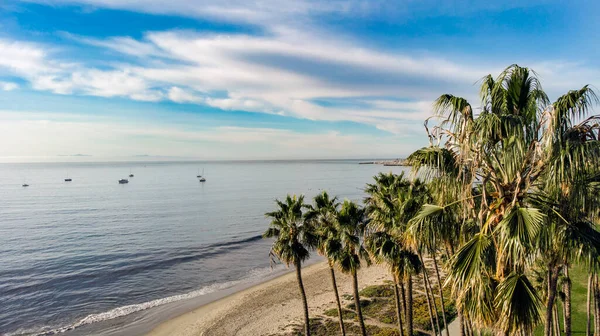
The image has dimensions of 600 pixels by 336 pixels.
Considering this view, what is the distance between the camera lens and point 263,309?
117 ft

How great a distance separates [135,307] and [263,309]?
13566mm

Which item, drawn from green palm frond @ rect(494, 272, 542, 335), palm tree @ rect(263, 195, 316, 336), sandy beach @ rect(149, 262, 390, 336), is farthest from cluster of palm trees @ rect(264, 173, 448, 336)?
sandy beach @ rect(149, 262, 390, 336)

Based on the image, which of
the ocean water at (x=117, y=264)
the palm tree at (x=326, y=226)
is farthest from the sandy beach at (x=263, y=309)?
the palm tree at (x=326, y=226)

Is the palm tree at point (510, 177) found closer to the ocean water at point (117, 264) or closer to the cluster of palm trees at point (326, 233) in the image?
the cluster of palm trees at point (326, 233)

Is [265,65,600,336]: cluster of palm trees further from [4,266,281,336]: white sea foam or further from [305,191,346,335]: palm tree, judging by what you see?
[4,266,281,336]: white sea foam

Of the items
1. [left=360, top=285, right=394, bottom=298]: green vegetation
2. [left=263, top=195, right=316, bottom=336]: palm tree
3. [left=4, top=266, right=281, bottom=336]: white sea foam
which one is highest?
[left=263, top=195, right=316, bottom=336]: palm tree

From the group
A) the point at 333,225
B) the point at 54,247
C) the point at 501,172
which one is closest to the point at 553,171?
the point at 501,172

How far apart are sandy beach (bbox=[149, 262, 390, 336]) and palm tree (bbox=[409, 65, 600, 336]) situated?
2653 centimetres

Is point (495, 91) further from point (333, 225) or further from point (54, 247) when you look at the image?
point (54, 247)

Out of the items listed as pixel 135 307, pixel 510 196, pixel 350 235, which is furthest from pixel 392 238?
pixel 135 307

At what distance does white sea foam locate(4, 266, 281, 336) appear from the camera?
32.0 m

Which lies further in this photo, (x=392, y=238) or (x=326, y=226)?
(x=326, y=226)

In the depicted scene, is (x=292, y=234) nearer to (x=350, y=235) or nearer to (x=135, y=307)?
(x=350, y=235)

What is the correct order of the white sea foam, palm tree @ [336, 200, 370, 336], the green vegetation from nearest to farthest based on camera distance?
1. palm tree @ [336, 200, 370, 336]
2. the white sea foam
3. the green vegetation
